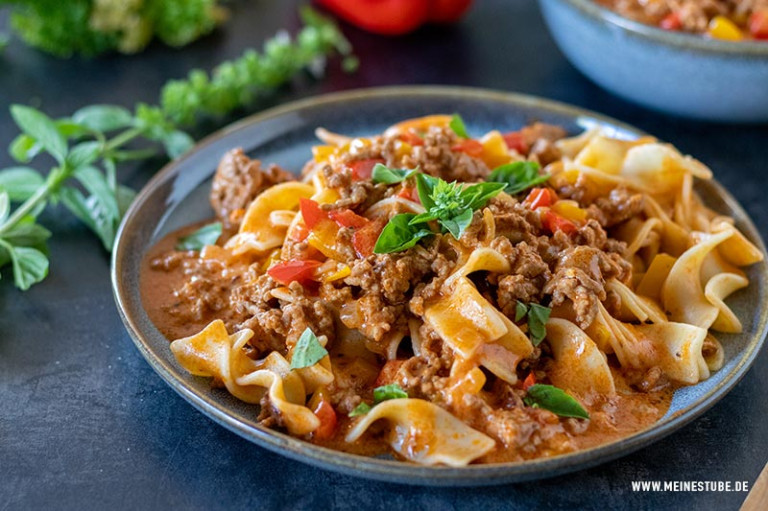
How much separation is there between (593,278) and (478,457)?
4.72 ft

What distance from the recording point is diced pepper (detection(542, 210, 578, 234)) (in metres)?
5.52

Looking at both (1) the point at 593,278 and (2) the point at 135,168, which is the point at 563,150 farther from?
(2) the point at 135,168

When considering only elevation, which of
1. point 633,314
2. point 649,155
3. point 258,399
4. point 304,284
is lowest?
point 258,399

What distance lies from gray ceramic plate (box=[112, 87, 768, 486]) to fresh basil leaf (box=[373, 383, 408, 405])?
0.41 metres

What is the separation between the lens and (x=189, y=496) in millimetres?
4809

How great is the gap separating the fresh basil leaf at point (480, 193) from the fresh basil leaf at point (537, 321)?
0.70 metres

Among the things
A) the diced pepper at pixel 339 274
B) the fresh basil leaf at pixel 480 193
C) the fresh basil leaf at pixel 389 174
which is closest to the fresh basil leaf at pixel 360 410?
the diced pepper at pixel 339 274

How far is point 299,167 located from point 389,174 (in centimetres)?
166

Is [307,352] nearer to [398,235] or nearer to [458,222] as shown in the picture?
[398,235]

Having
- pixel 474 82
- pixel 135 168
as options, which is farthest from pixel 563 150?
pixel 135 168

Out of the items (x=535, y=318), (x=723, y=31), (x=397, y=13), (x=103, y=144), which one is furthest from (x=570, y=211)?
(x=397, y=13)

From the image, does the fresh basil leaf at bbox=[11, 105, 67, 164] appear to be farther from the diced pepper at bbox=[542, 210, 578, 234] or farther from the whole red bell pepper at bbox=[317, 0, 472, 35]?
the whole red bell pepper at bbox=[317, 0, 472, 35]

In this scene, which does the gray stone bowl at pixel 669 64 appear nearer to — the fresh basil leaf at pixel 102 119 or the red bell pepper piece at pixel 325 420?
the fresh basil leaf at pixel 102 119

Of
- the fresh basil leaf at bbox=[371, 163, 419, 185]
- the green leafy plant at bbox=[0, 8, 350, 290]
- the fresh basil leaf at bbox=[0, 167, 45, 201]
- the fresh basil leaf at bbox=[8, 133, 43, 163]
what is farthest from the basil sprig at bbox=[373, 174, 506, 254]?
the fresh basil leaf at bbox=[8, 133, 43, 163]
